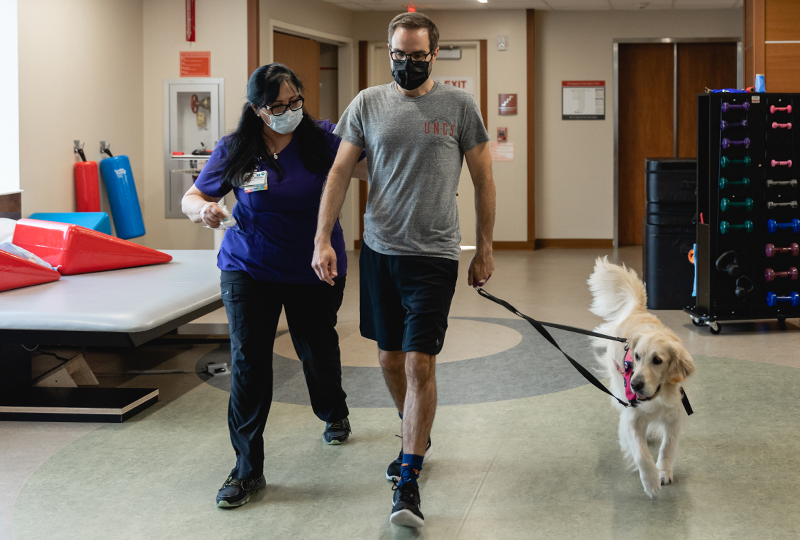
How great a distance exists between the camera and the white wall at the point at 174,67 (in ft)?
24.3

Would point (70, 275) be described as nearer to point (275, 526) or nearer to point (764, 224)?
point (275, 526)

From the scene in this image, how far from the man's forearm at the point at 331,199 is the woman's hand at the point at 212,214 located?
296mm

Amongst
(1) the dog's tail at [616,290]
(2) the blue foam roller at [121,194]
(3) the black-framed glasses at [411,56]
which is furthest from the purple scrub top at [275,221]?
(2) the blue foam roller at [121,194]

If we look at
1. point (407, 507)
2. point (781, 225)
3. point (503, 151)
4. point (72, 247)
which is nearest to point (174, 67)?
point (72, 247)

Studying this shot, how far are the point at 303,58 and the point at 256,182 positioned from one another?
654cm

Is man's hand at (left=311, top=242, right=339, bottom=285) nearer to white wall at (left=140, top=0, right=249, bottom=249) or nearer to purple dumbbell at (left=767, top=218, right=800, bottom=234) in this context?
purple dumbbell at (left=767, top=218, right=800, bottom=234)

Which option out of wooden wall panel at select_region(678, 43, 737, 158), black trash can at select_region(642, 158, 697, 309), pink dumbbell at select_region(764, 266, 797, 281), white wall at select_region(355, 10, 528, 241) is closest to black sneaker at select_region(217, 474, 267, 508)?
pink dumbbell at select_region(764, 266, 797, 281)

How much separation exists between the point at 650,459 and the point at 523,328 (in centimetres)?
275

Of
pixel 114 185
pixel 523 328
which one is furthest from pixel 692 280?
pixel 114 185

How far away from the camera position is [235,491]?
234 cm

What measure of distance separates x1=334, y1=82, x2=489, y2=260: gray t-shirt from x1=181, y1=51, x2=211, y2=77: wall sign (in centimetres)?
562

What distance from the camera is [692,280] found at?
550 cm

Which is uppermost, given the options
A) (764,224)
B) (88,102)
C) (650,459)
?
(88,102)

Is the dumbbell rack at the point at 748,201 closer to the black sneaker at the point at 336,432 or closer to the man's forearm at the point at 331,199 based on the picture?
the black sneaker at the point at 336,432
